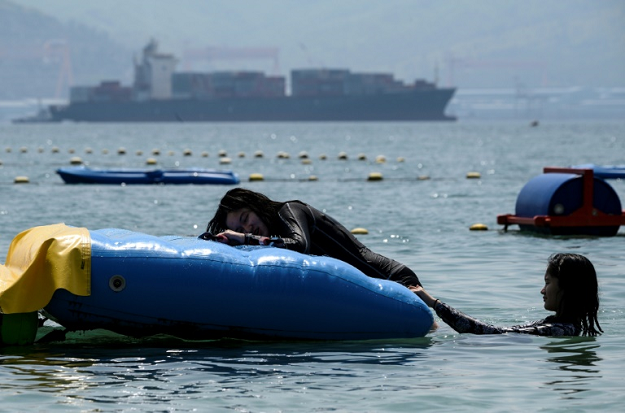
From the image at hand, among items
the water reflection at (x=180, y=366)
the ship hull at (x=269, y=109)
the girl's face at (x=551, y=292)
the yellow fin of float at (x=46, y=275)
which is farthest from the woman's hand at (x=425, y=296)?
the ship hull at (x=269, y=109)

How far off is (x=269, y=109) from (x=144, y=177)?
483 ft

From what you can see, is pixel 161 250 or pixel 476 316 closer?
pixel 161 250

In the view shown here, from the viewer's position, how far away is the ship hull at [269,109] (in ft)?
568

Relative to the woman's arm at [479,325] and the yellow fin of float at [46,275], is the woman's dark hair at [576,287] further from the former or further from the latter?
the yellow fin of float at [46,275]

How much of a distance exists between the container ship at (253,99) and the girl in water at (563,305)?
539ft

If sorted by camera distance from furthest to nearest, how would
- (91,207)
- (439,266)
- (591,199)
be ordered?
(91,207) < (591,199) < (439,266)

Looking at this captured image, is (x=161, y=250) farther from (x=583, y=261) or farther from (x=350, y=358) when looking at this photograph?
(x=583, y=261)

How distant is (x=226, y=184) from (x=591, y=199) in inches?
560

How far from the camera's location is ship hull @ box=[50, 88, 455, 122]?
568 feet

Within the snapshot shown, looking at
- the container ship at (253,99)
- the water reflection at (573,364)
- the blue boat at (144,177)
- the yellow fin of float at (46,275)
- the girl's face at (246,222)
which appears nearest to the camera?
the water reflection at (573,364)

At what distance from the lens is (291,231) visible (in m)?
8.16

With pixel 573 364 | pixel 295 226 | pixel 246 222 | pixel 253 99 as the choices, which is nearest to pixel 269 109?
pixel 253 99

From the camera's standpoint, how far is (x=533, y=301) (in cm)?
1013

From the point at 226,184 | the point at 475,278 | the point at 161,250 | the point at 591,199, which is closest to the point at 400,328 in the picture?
the point at 161,250
